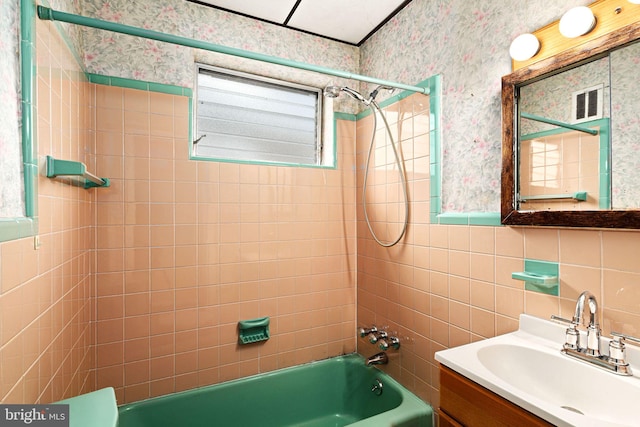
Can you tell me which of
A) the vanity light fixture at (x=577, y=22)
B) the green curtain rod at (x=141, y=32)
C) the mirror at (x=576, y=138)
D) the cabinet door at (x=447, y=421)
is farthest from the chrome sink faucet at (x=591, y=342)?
the green curtain rod at (x=141, y=32)

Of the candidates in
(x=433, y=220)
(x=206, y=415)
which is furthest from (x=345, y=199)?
(x=206, y=415)

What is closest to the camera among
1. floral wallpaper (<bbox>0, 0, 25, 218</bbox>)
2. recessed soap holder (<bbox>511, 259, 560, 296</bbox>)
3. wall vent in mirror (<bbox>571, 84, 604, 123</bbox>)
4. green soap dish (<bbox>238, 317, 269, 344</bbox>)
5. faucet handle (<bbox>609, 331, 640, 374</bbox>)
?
floral wallpaper (<bbox>0, 0, 25, 218</bbox>)

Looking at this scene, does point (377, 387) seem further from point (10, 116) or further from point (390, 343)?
point (10, 116)

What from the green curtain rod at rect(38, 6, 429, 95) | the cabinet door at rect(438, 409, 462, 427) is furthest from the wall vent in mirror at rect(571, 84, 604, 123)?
the cabinet door at rect(438, 409, 462, 427)

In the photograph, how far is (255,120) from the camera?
2086 millimetres

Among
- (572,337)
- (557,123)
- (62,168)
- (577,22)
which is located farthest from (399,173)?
(62,168)

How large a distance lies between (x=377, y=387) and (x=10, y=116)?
2034mm

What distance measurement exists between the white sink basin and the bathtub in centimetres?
64

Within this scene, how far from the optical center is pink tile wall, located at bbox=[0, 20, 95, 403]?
806 millimetres

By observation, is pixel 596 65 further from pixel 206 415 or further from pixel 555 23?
pixel 206 415

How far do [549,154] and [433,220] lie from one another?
60cm

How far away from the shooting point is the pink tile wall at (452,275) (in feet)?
3.30

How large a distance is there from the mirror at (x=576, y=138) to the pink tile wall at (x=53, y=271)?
5.21 feet

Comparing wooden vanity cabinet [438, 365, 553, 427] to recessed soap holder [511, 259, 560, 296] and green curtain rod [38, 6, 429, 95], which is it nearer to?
recessed soap holder [511, 259, 560, 296]
